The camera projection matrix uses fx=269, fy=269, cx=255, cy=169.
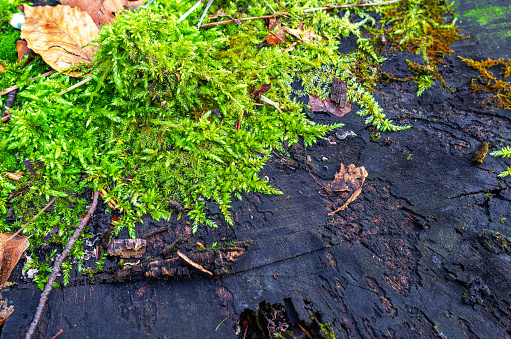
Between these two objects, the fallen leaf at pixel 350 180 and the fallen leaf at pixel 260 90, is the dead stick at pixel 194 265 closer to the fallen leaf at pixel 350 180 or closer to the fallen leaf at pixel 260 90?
the fallen leaf at pixel 350 180

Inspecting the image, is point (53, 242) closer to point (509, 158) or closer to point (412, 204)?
point (412, 204)

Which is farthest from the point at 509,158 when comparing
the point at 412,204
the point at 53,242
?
the point at 53,242

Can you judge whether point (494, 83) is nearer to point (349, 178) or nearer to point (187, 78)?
point (349, 178)

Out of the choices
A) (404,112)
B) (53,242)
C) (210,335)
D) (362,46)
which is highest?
(362,46)

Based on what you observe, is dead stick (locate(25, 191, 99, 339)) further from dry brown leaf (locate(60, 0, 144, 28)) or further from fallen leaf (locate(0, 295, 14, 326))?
dry brown leaf (locate(60, 0, 144, 28))

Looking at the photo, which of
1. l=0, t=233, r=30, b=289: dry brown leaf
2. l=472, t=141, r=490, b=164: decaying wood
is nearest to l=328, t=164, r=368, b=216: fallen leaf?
l=472, t=141, r=490, b=164: decaying wood

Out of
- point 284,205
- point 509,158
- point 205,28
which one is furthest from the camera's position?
point 205,28
